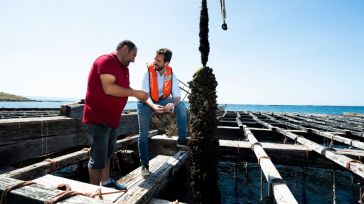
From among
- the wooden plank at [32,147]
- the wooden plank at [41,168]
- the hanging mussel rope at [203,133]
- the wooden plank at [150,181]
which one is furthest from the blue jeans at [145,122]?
the wooden plank at [32,147]

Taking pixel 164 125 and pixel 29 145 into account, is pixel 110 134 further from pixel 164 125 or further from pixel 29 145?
pixel 164 125

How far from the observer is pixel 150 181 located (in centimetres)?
316

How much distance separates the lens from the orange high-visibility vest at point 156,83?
4152 mm

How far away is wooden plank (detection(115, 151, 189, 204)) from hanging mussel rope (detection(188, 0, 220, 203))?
43 centimetres

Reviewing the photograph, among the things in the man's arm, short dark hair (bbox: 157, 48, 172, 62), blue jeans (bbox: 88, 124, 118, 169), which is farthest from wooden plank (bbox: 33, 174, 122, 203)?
short dark hair (bbox: 157, 48, 172, 62)

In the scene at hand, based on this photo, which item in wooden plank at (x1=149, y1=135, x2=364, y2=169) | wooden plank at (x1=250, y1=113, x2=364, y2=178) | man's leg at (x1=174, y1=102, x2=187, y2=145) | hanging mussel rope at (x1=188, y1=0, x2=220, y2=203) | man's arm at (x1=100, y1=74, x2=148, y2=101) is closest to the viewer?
man's arm at (x1=100, y1=74, x2=148, y2=101)

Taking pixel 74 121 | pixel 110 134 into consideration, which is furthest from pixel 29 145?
pixel 110 134

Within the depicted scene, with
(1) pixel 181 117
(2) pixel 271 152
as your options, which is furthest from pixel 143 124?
(2) pixel 271 152

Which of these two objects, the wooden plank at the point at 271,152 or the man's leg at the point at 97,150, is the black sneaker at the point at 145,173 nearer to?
the man's leg at the point at 97,150

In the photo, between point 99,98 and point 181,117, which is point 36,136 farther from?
point 181,117

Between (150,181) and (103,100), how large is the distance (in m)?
1.25

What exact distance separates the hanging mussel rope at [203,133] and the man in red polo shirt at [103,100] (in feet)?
3.07

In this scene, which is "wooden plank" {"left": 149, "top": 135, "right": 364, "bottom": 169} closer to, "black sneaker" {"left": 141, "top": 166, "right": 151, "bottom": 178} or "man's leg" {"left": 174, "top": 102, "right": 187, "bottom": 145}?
"man's leg" {"left": 174, "top": 102, "right": 187, "bottom": 145}

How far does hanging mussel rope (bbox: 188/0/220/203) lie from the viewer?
371 centimetres
